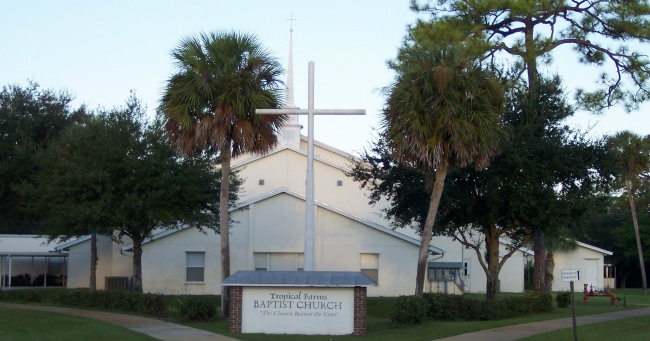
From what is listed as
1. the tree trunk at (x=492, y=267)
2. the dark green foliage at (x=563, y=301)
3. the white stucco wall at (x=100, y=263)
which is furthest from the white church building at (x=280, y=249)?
the tree trunk at (x=492, y=267)

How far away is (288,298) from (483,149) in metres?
7.27

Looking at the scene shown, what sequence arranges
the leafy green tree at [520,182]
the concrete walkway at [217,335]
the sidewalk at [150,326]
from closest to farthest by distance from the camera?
the concrete walkway at [217,335], the sidewalk at [150,326], the leafy green tree at [520,182]

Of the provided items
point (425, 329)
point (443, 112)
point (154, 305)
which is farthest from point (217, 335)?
point (443, 112)

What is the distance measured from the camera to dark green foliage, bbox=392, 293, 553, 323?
2486 centimetres

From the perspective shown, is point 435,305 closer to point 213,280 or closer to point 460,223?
point 460,223

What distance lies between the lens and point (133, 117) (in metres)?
34.5

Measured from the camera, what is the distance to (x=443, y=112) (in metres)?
24.9

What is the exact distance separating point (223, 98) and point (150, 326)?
7289mm

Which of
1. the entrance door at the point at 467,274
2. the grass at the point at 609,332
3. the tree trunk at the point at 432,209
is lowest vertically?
the grass at the point at 609,332

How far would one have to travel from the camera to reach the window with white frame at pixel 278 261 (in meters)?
41.3

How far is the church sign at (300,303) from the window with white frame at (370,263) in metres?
17.9

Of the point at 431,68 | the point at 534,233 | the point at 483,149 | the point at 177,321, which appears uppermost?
the point at 431,68

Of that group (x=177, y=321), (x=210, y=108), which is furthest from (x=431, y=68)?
(x=177, y=321)

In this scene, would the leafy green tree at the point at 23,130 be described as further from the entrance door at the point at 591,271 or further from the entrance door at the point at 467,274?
the entrance door at the point at 591,271
